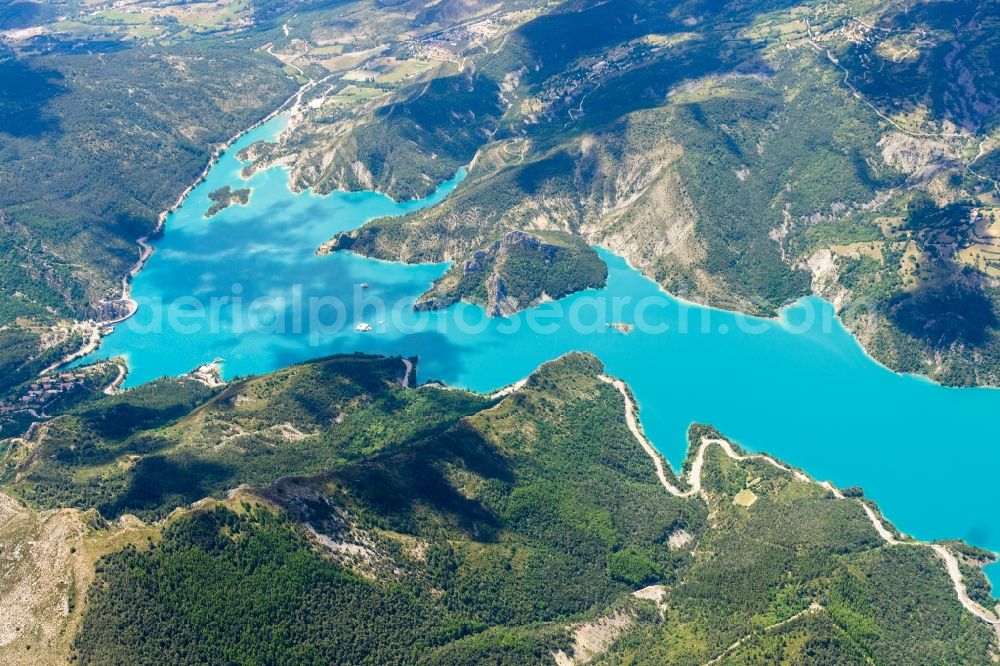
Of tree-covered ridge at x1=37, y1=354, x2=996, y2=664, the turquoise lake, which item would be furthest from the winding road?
the turquoise lake

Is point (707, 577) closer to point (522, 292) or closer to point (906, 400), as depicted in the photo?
point (906, 400)

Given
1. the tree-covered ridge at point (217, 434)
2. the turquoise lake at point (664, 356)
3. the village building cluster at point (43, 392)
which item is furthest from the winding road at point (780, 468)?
the village building cluster at point (43, 392)

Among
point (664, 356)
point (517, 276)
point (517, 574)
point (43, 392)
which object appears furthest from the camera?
point (517, 276)

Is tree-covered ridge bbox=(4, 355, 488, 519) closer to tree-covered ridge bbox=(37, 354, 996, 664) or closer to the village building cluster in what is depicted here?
the village building cluster

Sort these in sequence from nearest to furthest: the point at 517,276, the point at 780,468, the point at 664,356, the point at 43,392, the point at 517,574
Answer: the point at 517,574 < the point at 780,468 < the point at 43,392 < the point at 664,356 < the point at 517,276

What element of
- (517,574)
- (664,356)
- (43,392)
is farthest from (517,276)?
(43,392)

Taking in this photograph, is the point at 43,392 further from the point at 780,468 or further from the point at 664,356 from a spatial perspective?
the point at 780,468
